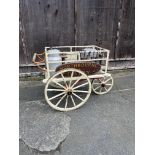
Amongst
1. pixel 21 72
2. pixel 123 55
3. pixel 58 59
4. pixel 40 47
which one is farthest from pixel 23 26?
pixel 123 55

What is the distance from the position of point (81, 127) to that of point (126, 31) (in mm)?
2713

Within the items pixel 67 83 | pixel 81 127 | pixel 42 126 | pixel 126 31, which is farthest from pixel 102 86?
pixel 126 31

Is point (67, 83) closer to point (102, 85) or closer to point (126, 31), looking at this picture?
point (102, 85)

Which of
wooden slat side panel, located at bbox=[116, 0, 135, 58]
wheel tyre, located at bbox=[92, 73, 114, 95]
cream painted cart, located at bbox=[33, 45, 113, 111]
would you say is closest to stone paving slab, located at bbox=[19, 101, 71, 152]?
cream painted cart, located at bbox=[33, 45, 113, 111]

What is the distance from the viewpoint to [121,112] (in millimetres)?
3162

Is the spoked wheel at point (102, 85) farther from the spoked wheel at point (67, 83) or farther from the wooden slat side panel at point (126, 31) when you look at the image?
the wooden slat side panel at point (126, 31)

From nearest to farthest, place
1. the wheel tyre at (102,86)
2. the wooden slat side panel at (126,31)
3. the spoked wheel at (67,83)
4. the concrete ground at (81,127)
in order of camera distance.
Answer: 1. the concrete ground at (81,127)
2. the spoked wheel at (67,83)
3. the wheel tyre at (102,86)
4. the wooden slat side panel at (126,31)

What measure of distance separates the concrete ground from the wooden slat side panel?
1.35 m

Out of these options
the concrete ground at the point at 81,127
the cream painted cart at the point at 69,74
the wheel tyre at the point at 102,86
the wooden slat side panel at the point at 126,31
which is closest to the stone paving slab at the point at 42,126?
the concrete ground at the point at 81,127

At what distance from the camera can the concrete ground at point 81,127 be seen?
2420 mm

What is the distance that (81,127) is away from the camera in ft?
9.14

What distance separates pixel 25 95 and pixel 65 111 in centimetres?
94

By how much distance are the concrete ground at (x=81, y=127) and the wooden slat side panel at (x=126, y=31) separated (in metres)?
1.35

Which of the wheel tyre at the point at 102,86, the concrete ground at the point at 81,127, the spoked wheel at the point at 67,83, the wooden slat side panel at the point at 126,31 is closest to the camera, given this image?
the concrete ground at the point at 81,127
